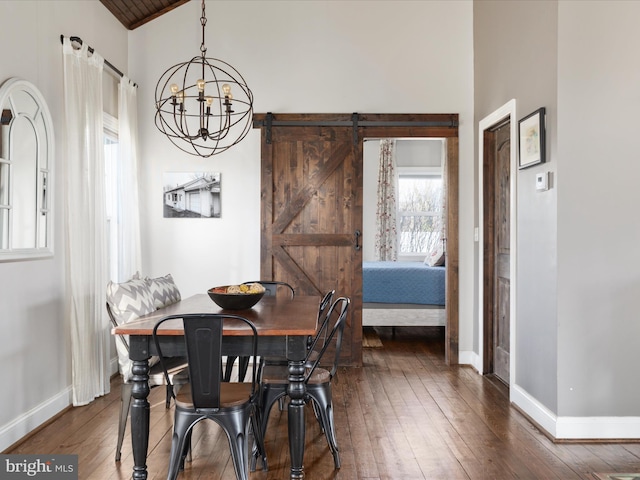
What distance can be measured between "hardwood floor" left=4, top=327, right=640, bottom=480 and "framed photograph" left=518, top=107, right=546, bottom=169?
5.64 ft

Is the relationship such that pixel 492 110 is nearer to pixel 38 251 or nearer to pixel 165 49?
pixel 165 49

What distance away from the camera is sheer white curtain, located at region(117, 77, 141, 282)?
4.59 meters

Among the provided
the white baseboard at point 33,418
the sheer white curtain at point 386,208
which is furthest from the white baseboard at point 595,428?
the sheer white curtain at point 386,208

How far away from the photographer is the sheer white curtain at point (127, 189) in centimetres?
459

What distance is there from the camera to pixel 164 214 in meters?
5.07

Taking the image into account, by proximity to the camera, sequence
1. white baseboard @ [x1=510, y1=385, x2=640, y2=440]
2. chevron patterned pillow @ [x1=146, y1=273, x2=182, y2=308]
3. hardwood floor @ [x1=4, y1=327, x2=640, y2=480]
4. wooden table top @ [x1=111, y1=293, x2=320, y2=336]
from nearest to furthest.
A: wooden table top @ [x1=111, y1=293, x2=320, y2=336] → hardwood floor @ [x1=4, y1=327, x2=640, y2=480] → white baseboard @ [x1=510, y1=385, x2=640, y2=440] → chevron patterned pillow @ [x1=146, y1=273, x2=182, y2=308]

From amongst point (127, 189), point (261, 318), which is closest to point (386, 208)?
point (127, 189)

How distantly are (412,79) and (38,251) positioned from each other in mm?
3543

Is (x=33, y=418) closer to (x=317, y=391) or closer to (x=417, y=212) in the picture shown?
(x=317, y=391)

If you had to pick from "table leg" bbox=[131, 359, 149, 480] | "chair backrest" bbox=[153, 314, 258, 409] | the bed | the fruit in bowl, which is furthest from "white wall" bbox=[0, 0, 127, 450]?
the bed

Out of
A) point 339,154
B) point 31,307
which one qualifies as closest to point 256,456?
point 31,307

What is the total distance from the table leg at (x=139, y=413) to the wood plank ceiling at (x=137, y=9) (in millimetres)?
3337

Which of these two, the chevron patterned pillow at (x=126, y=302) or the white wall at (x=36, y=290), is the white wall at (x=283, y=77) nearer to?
the white wall at (x=36, y=290)

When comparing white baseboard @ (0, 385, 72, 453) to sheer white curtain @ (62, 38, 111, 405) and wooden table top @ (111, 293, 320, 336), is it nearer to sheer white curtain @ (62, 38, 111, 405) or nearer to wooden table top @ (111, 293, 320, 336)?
sheer white curtain @ (62, 38, 111, 405)
